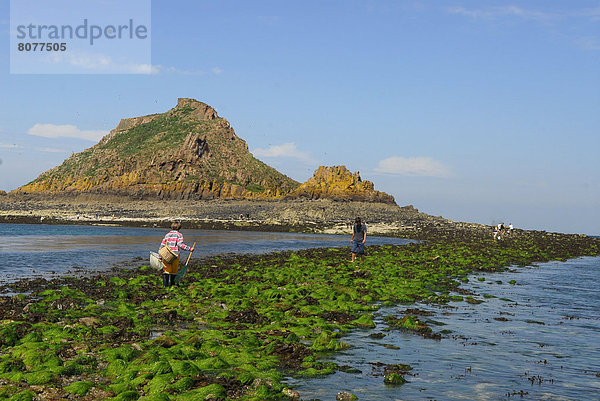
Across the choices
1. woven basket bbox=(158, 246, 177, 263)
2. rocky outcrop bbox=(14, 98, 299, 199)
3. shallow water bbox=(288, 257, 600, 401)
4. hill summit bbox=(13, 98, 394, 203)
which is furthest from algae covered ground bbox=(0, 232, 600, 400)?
rocky outcrop bbox=(14, 98, 299, 199)

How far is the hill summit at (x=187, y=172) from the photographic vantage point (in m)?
122

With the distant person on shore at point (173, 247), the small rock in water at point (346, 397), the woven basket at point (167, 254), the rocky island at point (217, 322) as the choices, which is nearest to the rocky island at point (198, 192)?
the rocky island at point (217, 322)

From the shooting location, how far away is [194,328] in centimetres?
1255

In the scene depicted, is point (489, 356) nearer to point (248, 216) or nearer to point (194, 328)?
point (194, 328)

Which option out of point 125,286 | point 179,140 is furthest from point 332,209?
point 179,140

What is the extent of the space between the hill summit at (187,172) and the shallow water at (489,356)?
313ft

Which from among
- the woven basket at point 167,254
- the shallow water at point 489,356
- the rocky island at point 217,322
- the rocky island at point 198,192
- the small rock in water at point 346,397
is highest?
the rocky island at point 198,192

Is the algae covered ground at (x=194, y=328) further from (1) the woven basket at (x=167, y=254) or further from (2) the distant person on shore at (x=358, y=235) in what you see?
(2) the distant person on shore at (x=358, y=235)

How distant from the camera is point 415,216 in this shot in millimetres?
96000

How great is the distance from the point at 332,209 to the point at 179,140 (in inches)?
3832

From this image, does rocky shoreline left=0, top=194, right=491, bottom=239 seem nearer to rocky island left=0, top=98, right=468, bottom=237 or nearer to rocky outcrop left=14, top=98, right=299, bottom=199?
rocky island left=0, top=98, right=468, bottom=237

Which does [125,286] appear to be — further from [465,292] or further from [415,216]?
[415,216]

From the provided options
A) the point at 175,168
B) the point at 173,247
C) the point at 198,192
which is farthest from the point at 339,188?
the point at 173,247

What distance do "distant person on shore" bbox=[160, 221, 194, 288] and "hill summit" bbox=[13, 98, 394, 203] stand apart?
94304 mm
